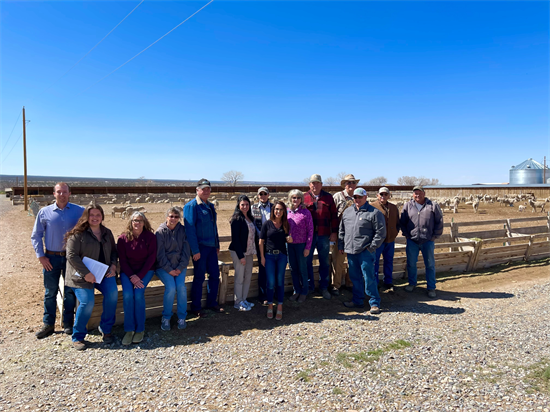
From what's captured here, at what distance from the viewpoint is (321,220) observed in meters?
5.88

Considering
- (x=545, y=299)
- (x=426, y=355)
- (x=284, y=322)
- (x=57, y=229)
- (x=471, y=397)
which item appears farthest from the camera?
(x=545, y=299)

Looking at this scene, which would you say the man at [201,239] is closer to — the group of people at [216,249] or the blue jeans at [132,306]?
the group of people at [216,249]

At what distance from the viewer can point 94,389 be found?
11.1 feet

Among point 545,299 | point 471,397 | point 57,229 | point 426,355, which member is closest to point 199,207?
point 57,229

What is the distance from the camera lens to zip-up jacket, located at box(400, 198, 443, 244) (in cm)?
614

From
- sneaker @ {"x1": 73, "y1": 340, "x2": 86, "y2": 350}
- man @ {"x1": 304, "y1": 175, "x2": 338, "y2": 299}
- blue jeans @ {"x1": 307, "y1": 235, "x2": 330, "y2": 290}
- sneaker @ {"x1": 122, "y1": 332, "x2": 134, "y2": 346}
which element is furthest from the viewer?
blue jeans @ {"x1": 307, "y1": 235, "x2": 330, "y2": 290}

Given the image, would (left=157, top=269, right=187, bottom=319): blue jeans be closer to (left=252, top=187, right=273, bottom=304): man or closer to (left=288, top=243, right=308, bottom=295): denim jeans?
(left=252, top=187, right=273, bottom=304): man

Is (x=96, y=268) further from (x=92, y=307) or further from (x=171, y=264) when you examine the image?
(x=171, y=264)

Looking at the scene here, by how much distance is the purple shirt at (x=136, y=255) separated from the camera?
445 cm

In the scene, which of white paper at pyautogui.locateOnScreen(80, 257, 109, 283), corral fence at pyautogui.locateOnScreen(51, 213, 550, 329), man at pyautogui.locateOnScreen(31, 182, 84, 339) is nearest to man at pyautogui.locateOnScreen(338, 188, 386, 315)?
corral fence at pyautogui.locateOnScreen(51, 213, 550, 329)

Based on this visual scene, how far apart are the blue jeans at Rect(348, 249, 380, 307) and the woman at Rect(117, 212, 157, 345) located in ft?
10.8

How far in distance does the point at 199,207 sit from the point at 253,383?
261 cm

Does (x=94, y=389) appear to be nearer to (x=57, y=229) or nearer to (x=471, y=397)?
(x=57, y=229)

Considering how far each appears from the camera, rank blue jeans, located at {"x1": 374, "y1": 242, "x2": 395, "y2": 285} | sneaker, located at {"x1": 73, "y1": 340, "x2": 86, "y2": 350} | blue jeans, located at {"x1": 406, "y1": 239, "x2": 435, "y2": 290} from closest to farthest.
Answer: sneaker, located at {"x1": 73, "y1": 340, "x2": 86, "y2": 350} → blue jeans, located at {"x1": 406, "y1": 239, "x2": 435, "y2": 290} → blue jeans, located at {"x1": 374, "y1": 242, "x2": 395, "y2": 285}
